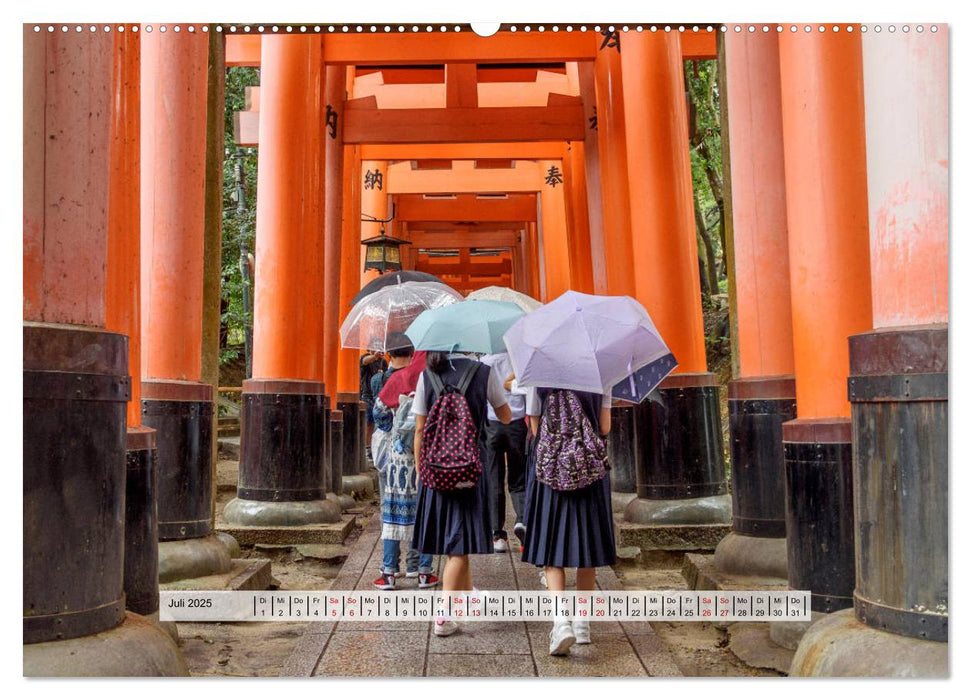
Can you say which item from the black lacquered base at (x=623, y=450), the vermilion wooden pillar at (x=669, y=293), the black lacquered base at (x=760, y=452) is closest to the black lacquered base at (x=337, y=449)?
the black lacquered base at (x=623, y=450)

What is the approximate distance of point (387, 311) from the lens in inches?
271

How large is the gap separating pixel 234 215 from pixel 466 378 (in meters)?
10.2

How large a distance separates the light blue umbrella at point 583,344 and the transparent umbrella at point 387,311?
8.44 ft

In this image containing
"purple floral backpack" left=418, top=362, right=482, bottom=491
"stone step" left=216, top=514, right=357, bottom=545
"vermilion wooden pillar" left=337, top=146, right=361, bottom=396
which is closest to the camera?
"purple floral backpack" left=418, top=362, right=482, bottom=491

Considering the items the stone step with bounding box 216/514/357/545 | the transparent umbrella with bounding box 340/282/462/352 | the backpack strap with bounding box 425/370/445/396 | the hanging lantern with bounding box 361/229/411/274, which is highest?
the hanging lantern with bounding box 361/229/411/274

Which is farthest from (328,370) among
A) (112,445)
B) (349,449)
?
(112,445)

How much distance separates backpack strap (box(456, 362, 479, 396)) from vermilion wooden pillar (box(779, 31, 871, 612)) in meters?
1.49

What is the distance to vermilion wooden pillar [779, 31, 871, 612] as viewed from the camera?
417cm

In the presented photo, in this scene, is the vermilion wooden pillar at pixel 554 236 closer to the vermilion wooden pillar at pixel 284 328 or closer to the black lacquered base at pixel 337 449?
the black lacquered base at pixel 337 449

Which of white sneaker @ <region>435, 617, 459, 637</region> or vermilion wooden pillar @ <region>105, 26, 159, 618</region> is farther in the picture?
white sneaker @ <region>435, 617, 459, 637</region>

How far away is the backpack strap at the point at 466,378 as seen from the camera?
14.9 feet

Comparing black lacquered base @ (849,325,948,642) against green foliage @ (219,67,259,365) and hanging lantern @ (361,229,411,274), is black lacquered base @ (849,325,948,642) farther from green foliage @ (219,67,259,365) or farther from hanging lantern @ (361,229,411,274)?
green foliage @ (219,67,259,365)

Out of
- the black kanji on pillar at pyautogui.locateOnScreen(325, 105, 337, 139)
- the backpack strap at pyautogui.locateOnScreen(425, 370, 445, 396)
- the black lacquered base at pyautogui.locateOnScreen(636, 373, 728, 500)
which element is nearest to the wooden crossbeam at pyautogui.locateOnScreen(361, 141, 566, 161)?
the black kanji on pillar at pyautogui.locateOnScreen(325, 105, 337, 139)

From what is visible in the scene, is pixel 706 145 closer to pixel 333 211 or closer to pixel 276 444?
pixel 333 211
